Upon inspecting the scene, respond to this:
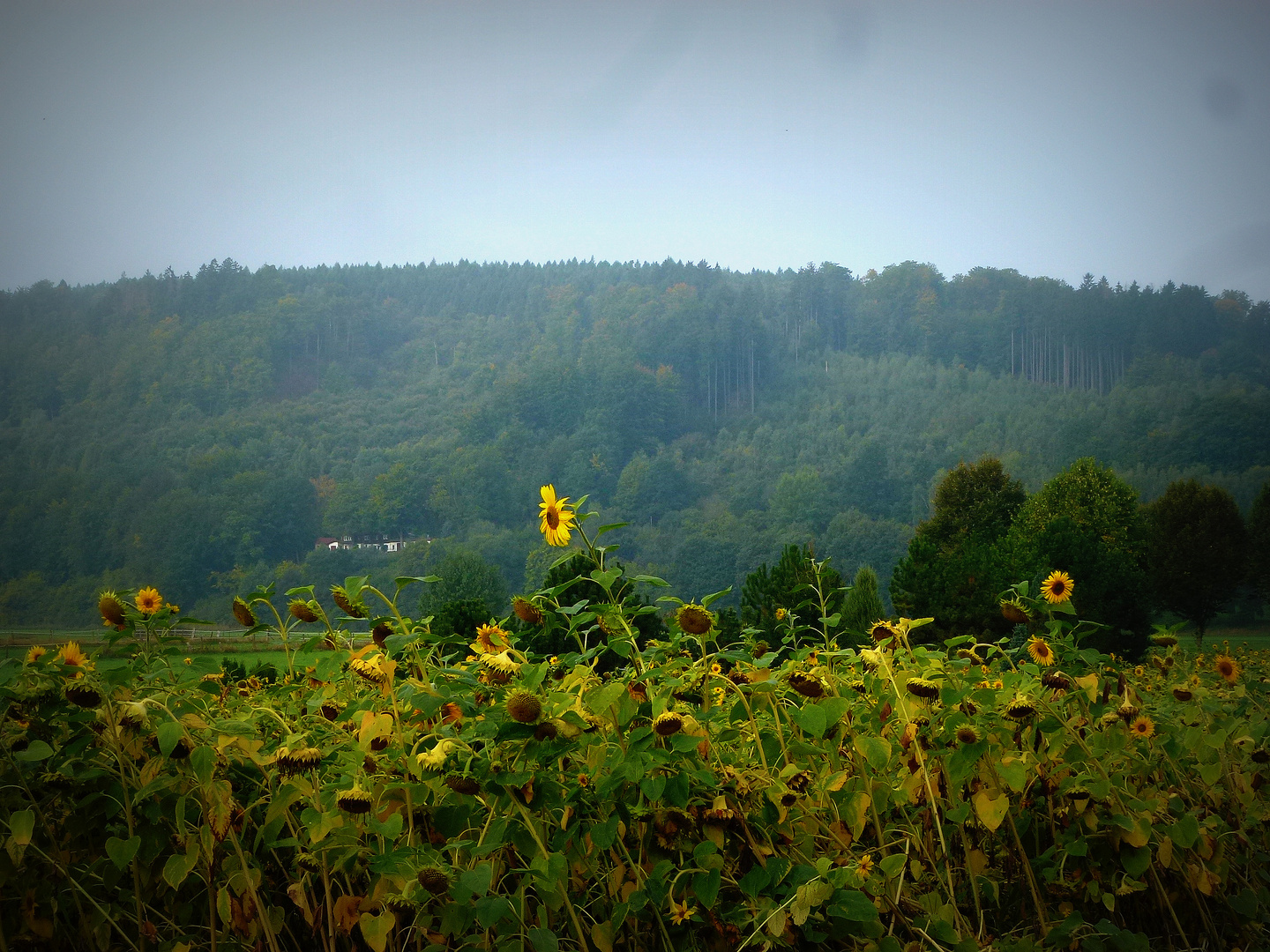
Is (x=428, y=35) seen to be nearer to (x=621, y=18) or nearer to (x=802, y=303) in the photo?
(x=621, y=18)

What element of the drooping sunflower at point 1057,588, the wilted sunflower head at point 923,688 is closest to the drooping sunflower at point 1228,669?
the drooping sunflower at point 1057,588

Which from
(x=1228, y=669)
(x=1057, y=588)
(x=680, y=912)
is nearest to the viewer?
(x=680, y=912)

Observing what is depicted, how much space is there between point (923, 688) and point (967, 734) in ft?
0.34

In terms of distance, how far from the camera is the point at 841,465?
4619cm

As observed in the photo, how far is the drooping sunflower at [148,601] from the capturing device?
1.18 m

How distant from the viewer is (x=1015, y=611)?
1.24 metres

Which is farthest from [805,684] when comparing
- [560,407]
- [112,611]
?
[560,407]

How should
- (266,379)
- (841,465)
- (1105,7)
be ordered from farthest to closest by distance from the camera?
(266,379), (841,465), (1105,7)

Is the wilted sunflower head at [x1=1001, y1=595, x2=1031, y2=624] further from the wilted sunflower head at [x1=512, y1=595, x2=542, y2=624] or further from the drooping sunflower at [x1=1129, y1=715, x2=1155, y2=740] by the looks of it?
the wilted sunflower head at [x1=512, y1=595, x2=542, y2=624]

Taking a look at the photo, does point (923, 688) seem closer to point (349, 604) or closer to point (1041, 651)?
point (1041, 651)

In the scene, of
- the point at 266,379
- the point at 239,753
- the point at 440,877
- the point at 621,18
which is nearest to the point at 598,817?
the point at 440,877

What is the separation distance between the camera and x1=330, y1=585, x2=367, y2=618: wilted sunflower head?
3.42 feet

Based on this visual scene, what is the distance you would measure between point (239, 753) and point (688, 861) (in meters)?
0.58

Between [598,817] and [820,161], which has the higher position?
[820,161]
